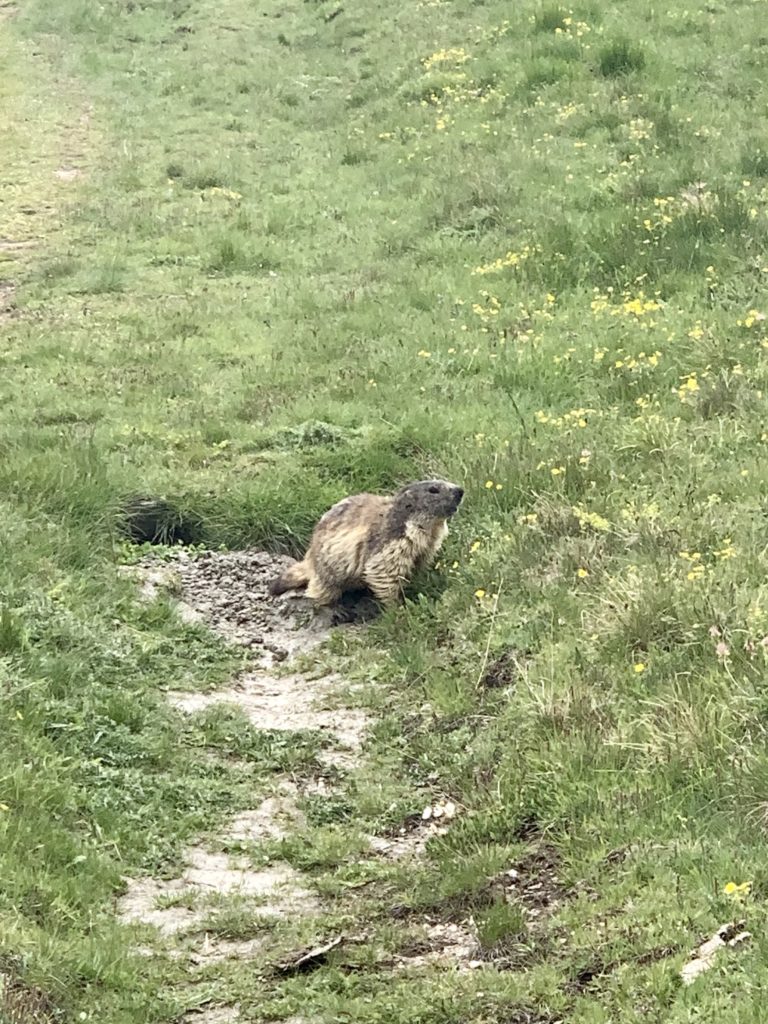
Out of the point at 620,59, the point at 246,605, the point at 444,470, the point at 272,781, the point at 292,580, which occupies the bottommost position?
the point at 246,605

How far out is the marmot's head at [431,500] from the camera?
838 cm

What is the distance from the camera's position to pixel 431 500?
8.39 meters

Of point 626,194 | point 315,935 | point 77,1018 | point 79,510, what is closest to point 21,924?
point 77,1018

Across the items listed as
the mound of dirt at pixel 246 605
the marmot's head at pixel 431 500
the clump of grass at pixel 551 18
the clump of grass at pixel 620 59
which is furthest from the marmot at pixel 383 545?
the clump of grass at pixel 551 18

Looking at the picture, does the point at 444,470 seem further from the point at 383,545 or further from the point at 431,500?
the point at 383,545

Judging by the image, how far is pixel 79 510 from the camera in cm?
889

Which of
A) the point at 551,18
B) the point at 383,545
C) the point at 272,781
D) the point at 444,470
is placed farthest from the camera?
the point at 551,18

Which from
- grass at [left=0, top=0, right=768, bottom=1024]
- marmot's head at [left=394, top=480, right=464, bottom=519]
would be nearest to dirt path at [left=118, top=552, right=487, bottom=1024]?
grass at [left=0, top=0, right=768, bottom=1024]

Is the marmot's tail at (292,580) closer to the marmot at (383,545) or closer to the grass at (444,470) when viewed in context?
the marmot at (383,545)

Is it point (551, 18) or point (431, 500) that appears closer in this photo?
point (431, 500)

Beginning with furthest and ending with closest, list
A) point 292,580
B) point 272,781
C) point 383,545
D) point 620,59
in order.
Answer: point 620,59 → point 292,580 → point 383,545 → point 272,781

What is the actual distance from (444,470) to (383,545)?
Result: 1.15 m

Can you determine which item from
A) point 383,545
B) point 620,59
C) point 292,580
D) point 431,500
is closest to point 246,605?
point 292,580

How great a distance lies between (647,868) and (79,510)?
516cm
